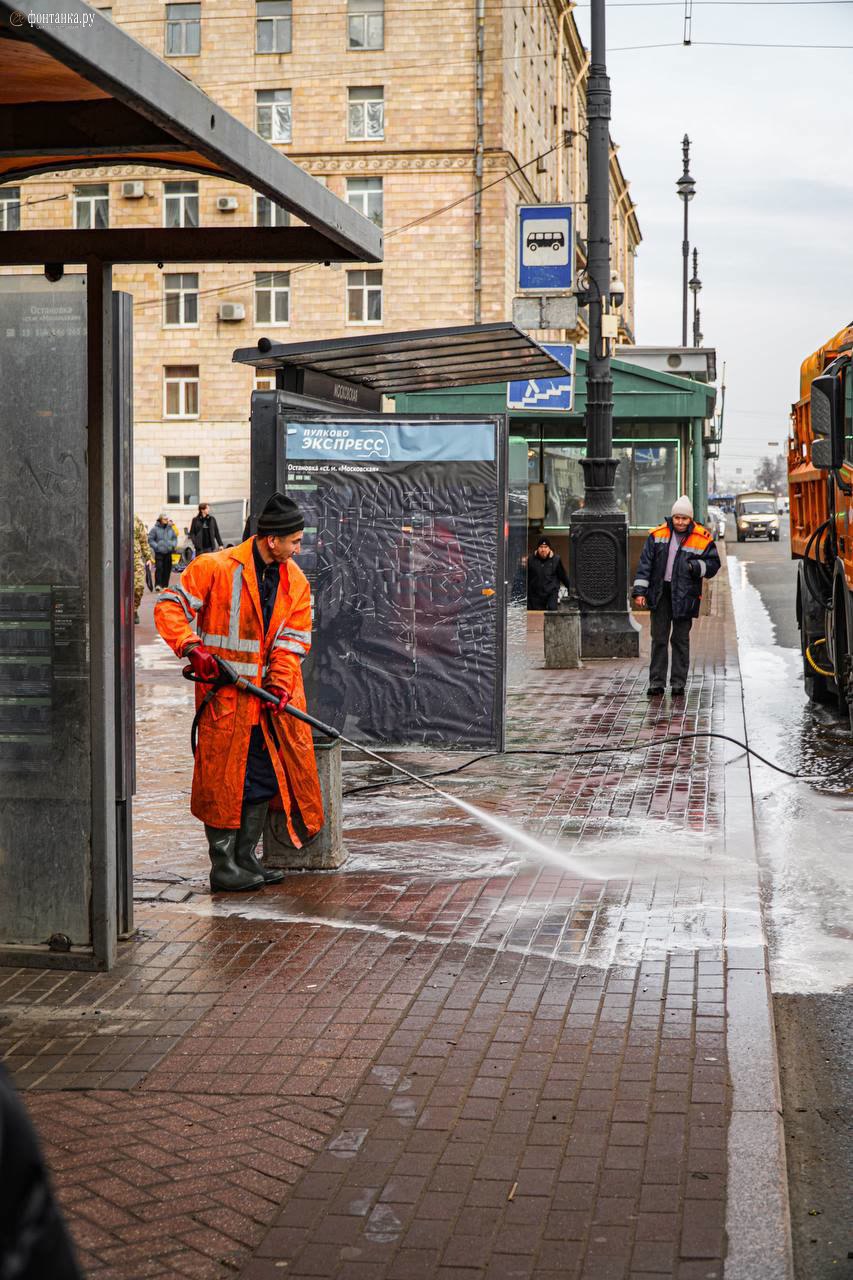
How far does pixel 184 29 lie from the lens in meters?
48.3

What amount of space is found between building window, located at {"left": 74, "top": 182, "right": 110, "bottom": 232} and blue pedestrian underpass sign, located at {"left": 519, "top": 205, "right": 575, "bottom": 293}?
32.8 meters

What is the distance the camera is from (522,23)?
49969mm

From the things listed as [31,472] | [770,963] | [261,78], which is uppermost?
[261,78]

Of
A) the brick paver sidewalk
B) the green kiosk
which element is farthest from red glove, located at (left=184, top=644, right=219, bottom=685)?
the green kiosk

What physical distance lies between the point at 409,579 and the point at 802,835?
10.6ft

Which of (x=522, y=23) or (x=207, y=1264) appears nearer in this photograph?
(x=207, y=1264)

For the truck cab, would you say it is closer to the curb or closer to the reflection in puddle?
the reflection in puddle

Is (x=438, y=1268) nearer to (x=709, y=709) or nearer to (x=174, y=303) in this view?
(x=709, y=709)

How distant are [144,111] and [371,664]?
7041 mm

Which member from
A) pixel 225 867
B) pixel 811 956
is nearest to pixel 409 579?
pixel 225 867

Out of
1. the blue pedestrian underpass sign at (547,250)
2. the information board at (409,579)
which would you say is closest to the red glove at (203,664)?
the information board at (409,579)

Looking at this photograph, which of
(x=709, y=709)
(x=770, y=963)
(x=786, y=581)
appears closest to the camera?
(x=770, y=963)

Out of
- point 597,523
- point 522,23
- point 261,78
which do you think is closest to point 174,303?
point 261,78

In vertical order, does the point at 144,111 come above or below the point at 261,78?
below
